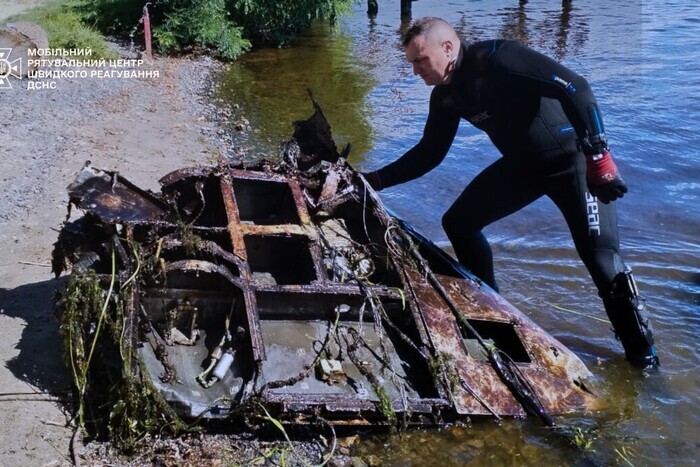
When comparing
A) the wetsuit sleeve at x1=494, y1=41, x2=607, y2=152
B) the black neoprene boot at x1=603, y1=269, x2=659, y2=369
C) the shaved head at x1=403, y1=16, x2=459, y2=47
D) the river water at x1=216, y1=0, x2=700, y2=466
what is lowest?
the river water at x1=216, y1=0, x2=700, y2=466

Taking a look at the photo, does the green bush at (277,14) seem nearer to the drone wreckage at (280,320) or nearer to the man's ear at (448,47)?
the drone wreckage at (280,320)

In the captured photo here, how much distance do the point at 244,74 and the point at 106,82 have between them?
3.27 m

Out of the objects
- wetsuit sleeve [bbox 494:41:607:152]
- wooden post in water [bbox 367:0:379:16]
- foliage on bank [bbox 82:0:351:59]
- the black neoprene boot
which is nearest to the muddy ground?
foliage on bank [bbox 82:0:351:59]

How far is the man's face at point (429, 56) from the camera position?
4.81 meters

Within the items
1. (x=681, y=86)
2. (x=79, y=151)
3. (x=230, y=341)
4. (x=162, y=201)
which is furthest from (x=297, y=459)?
(x=681, y=86)

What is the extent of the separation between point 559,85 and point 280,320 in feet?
7.52

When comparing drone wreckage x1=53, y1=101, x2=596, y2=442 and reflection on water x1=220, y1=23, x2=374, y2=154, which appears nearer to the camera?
drone wreckage x1=53, y1=101, x2=596, y2=442

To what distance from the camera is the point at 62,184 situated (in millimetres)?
7539

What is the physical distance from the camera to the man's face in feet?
15.8

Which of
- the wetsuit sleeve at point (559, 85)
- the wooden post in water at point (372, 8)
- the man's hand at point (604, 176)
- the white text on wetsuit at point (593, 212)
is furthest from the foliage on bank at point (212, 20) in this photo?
the man's hand at point (604, 176)

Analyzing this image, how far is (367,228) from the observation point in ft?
18.8

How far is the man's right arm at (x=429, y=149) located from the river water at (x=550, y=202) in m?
1.63

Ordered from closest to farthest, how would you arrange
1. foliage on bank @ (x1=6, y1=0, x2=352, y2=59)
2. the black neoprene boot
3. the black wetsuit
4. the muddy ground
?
the muddy ground, the black wetsuit, the black neoprene boot, foliage on bank @ (x1=6, y1=0, x2=352, y2=59)

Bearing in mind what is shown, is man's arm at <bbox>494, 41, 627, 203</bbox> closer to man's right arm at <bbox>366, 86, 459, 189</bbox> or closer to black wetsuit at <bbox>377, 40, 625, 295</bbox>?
black wetsuit at <bbox>377, 40, 625, 295</bbox>
